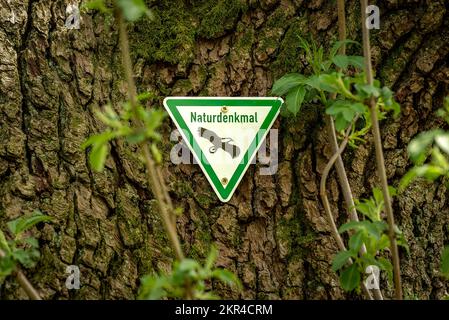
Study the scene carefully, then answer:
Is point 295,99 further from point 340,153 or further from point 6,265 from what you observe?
point 6,265

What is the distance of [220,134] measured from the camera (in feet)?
6.53

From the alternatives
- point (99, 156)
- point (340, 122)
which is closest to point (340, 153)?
point (340, 122)

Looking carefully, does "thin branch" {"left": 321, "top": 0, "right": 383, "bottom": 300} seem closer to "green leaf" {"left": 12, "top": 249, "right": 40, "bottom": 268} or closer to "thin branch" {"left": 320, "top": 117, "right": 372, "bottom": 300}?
"thin branch" {"left": 320, "top": 117, "right": 372, "bottom": 300}

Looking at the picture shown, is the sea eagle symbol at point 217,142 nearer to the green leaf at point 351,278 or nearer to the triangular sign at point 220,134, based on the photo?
the triangular sign at point 220,134

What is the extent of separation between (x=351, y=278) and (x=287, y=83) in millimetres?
623

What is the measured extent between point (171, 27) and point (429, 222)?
1121mm

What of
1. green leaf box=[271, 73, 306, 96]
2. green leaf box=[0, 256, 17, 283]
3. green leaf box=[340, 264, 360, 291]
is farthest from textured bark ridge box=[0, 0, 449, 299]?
green leaf box=[0, 256, 17, 283]

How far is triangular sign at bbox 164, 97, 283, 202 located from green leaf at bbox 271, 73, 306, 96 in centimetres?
14

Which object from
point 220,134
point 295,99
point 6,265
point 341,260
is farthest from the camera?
point 220,134

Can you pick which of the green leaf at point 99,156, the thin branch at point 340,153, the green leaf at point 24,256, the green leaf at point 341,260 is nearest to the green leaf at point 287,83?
the thin branch at point 340,153

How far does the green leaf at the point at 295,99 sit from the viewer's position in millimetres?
1850

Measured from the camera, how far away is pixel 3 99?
1966 mm

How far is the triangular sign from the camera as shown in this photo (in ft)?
6.53
